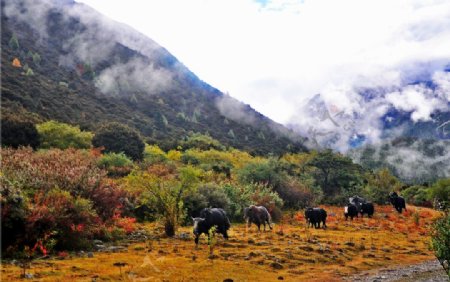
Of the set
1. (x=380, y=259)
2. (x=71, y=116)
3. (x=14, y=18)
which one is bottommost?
(x=380, y=259)

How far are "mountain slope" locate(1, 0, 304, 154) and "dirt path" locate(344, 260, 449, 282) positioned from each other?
178 ft

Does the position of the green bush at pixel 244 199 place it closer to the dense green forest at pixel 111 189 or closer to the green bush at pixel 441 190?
the dense green forest at pixel 111 189

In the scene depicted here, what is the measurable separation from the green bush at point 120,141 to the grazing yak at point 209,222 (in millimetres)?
32184

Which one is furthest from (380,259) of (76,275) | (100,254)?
(76,275)

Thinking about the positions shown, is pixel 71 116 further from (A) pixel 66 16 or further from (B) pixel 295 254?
(A) pixel 66 16

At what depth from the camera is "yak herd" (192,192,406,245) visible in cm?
1962

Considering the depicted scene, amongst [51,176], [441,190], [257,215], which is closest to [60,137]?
[257,215]

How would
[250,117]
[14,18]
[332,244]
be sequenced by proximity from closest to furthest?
[332,244]
[14,18]
[250,117]

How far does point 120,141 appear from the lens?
5222 cm

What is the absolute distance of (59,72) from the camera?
111 meters

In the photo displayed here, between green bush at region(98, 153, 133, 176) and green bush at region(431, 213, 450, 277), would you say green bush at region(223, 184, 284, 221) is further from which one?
green bush at region(431, 213, 450, 277)

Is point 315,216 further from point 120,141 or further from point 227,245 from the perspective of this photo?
point 120,141

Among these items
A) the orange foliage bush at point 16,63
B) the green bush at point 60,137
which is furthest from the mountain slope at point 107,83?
the green bush at point 60,137

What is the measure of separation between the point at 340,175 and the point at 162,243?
46.6 metres
